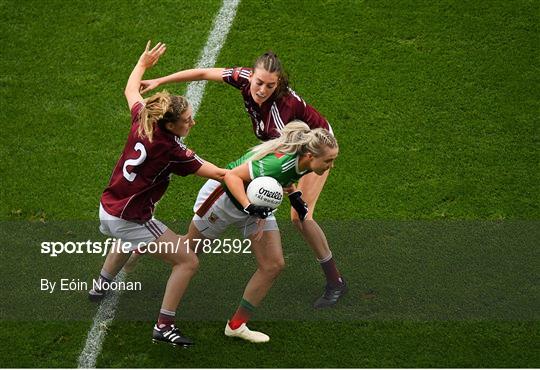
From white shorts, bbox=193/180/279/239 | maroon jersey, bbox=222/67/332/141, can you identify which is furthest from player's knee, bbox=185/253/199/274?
maroon jersey, bbox=222/67/332/141

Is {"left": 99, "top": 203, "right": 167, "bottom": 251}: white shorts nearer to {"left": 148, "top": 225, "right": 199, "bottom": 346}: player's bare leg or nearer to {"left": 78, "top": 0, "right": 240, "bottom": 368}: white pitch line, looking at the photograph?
{"left": 148, "top": 225, "right": 199, "bottom": 346}: player's bare leg

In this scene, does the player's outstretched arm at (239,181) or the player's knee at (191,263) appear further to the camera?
the player's knee at (191,263)

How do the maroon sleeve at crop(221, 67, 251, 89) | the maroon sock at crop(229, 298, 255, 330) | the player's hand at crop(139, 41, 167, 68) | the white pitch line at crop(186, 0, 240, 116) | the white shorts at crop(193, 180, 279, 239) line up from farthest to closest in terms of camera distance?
1. the white pitch line at crop(186, 0, 240, 116)
2. the maroon sleeve at crop(221, 67, 251, 89)
3. the player's hand at crop(139, 41, 167, 68)
4. the maroon sock at crop(229, 298, 255, 330)
5. the white shorts at crop(193, 180, 279, 239)

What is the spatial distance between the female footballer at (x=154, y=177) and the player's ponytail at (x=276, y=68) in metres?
0.74

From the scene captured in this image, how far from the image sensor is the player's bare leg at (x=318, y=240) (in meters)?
7.09

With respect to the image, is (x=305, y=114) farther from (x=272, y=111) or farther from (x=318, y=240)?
(x=318, y=240)

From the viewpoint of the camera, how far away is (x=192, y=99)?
29.5 feet

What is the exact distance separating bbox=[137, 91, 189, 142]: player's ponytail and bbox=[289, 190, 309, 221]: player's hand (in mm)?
1049

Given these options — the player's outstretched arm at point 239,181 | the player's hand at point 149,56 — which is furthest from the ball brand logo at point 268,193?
the player's hand at point 149,56

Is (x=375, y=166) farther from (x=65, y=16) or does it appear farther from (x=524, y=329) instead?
(x=65, y=16)

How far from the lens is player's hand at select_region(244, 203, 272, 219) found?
6227 mm

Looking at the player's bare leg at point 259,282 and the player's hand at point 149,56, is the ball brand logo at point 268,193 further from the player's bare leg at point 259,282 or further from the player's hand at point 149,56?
the player's hand at point 149,56

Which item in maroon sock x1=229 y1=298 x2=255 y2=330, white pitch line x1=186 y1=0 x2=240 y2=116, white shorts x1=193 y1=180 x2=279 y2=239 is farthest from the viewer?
white pitch line x1=186 y1=0 x2=240 y2=116

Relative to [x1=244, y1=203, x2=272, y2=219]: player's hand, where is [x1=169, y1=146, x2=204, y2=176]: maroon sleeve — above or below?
above
